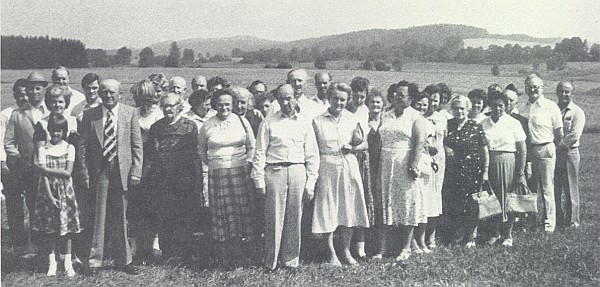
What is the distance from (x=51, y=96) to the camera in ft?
17.9

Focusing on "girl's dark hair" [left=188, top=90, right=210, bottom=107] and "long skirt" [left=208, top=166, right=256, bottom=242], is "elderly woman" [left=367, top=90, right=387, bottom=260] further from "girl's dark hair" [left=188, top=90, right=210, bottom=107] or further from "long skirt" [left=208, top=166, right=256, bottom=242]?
"girl's dark hair" [left=188, top=90, right=210, bottom=107]

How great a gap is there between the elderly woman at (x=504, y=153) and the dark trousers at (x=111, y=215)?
176 inches

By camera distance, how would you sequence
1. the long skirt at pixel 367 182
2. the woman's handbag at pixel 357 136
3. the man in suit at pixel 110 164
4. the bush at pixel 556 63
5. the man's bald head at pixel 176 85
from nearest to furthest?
the man in suit at pixel 110 164 < the woman's handbag at pixel 357 136 < the long skirt at pixel 367 182 < the man's bald head at pixel 176 85 < the bush at pixel 556 63

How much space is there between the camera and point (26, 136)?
570 centimetres

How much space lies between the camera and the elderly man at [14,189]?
229 inches

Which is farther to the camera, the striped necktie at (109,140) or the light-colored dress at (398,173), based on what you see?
the light-colored dress at (398,173)

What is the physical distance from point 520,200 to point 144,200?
15.5 feet

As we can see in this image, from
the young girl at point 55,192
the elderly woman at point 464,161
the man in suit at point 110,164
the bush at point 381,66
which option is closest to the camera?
the young girl at point 55,192

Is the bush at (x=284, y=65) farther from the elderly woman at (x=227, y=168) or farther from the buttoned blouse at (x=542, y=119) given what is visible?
the buttoned blouse at (x=542, y=119)

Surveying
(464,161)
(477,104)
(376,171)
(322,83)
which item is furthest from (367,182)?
(477,104)

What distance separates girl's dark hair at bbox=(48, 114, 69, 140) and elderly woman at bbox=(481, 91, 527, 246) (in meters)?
4.96

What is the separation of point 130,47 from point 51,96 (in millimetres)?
1862

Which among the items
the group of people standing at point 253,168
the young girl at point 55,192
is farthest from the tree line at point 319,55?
the young girl at point 55,192

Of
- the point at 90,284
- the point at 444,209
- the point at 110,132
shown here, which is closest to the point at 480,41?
the point at 444,209
